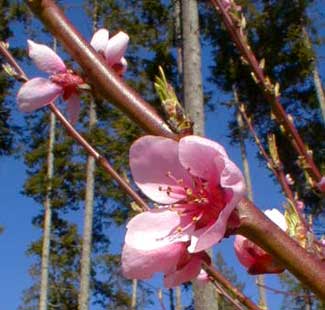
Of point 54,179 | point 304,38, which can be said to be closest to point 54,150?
point 54,179

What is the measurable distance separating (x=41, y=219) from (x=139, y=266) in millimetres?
14479

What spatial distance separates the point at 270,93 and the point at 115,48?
0.63 metres

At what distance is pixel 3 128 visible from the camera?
13.7 m

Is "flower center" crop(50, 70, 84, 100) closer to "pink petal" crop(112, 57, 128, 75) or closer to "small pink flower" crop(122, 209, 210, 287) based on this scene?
"pink petal" crop(112, 57, 128, 75)

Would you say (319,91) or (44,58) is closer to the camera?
(44,58)

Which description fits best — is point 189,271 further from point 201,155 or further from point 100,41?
point 100,41

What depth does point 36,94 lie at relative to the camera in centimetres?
81

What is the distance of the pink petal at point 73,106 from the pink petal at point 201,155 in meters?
0.34

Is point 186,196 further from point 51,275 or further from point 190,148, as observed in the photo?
point 51,275

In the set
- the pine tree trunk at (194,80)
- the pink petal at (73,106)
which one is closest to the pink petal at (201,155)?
the pink petal at (73,106)

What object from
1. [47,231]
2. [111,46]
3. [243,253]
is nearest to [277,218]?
[243,253]

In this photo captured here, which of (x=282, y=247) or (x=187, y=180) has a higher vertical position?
(x=187, y=180)

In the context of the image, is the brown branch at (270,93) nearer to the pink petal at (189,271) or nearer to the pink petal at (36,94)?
the pink petal at (36,94)

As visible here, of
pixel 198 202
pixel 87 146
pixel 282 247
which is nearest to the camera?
pixel 282 247
